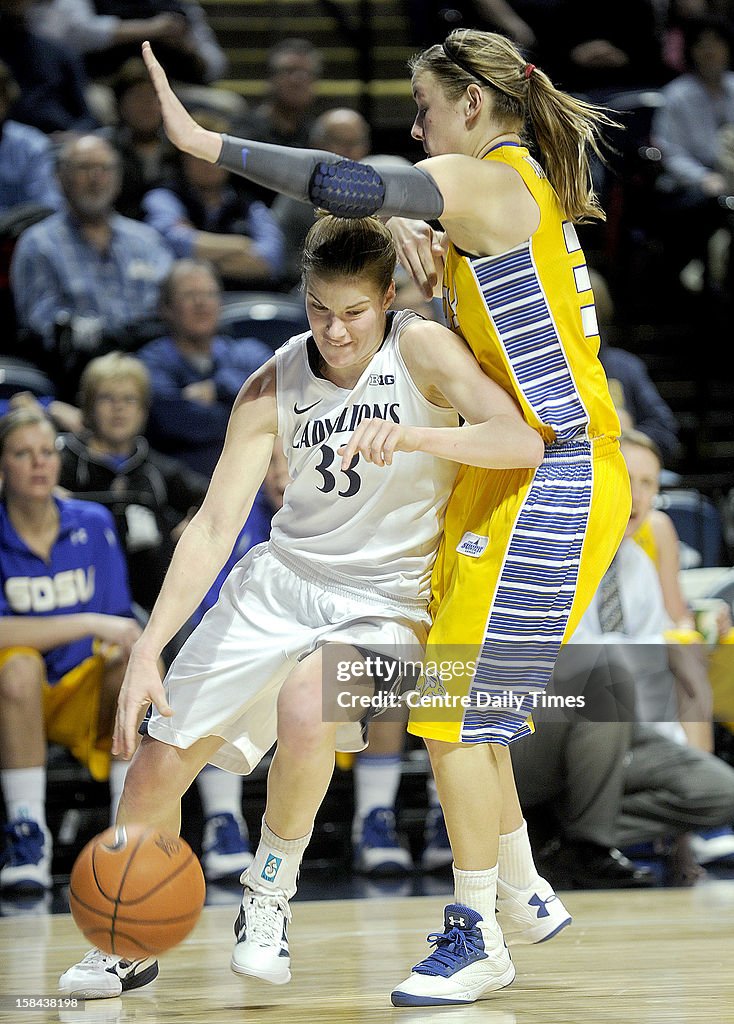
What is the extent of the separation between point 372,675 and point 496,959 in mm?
649

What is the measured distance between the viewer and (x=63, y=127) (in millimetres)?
7809

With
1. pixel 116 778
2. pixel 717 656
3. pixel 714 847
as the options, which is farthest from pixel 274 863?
pixel 717 656

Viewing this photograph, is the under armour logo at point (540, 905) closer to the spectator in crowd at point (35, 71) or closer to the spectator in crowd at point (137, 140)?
the spectator in crowd at point (137, 140)

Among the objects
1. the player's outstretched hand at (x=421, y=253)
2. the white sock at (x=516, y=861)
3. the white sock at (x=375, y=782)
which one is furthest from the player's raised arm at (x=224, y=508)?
the white sock at (x=375, y=782)

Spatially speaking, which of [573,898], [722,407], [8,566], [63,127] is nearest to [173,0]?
[63,127]

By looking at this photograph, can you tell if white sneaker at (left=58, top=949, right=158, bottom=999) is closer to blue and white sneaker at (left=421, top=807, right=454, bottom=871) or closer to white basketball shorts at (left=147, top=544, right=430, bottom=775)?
white basketball shorts at (left=147, top=544, right=430, bottom=775)

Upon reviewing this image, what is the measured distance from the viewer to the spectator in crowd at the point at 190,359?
5.96m

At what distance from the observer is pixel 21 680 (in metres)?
4.70

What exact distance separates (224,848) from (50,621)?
996 millimetres

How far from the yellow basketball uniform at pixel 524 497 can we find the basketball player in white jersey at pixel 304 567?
79 millimetres

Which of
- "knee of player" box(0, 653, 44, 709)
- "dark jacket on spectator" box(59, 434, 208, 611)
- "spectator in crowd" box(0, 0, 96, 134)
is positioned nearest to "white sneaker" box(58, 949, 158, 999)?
"knee of player" box(0, 653, 44, 709)

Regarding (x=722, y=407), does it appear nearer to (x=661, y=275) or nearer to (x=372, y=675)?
(x=661, y=275)

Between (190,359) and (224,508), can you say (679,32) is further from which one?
(224,508)

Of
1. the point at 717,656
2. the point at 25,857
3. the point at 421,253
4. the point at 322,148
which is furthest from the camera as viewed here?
the point at 322,148
